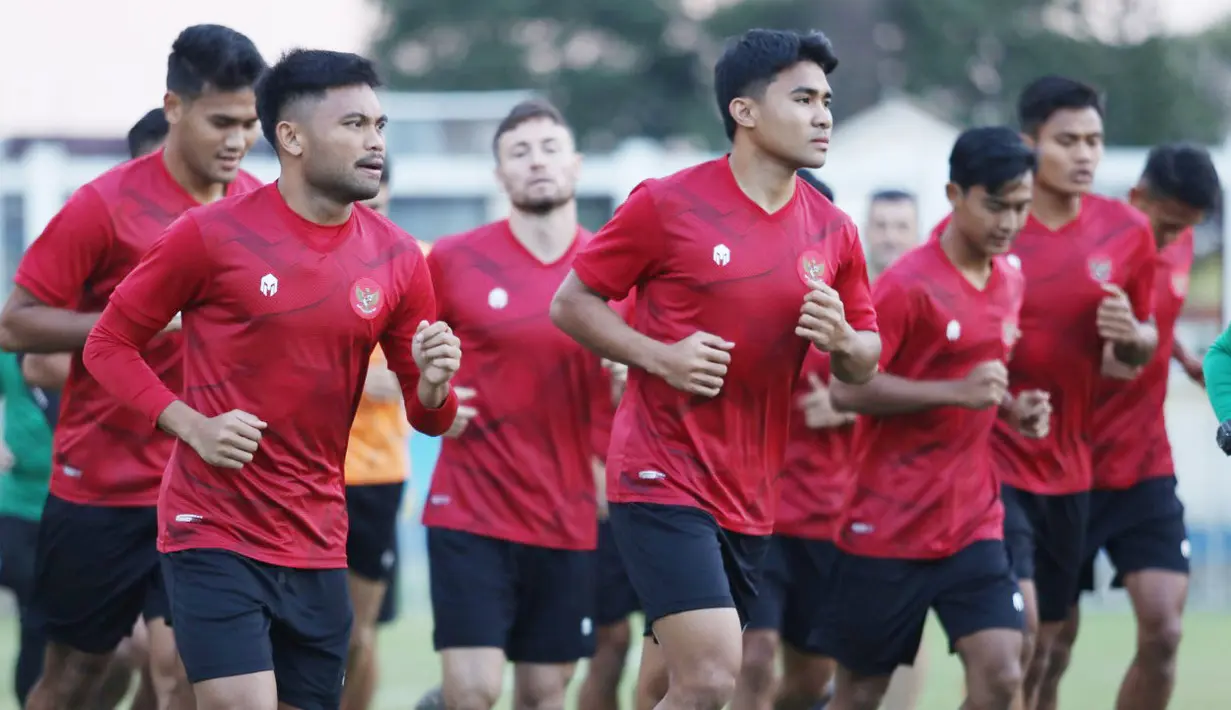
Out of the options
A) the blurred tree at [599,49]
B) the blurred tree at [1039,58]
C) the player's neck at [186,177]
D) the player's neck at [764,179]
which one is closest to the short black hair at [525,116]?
the player's neck at [186,177]

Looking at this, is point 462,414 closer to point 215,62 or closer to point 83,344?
point 83,344

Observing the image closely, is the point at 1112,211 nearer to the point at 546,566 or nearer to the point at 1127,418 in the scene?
the point at 1127,418

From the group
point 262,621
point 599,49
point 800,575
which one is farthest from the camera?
point 599,49

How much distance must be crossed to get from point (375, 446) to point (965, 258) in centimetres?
303

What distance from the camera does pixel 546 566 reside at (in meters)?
8.03

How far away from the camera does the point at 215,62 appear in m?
7.15

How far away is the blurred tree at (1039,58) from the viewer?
38.5 m

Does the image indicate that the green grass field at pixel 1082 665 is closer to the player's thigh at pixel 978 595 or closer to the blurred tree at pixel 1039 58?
the player's thigh at pixel 978 595

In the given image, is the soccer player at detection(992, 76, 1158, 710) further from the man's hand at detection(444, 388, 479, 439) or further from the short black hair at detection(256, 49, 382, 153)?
the short black hair at detection(256, 49, 382, 153)

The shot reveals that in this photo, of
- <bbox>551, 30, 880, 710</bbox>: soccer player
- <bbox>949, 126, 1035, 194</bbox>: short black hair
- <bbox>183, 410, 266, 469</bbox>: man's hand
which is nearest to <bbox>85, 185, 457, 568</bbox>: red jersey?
<bbox>183, 410, 266, 469</bbox>: man's hand

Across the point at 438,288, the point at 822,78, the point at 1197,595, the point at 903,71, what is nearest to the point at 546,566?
the point at 438,288

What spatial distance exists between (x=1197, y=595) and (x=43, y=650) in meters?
10.3

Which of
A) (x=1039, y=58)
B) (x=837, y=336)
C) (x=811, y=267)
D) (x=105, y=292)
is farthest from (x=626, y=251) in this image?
(x=1039, y=58)

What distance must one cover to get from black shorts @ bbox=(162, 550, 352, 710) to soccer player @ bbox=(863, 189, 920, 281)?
4190 mm
